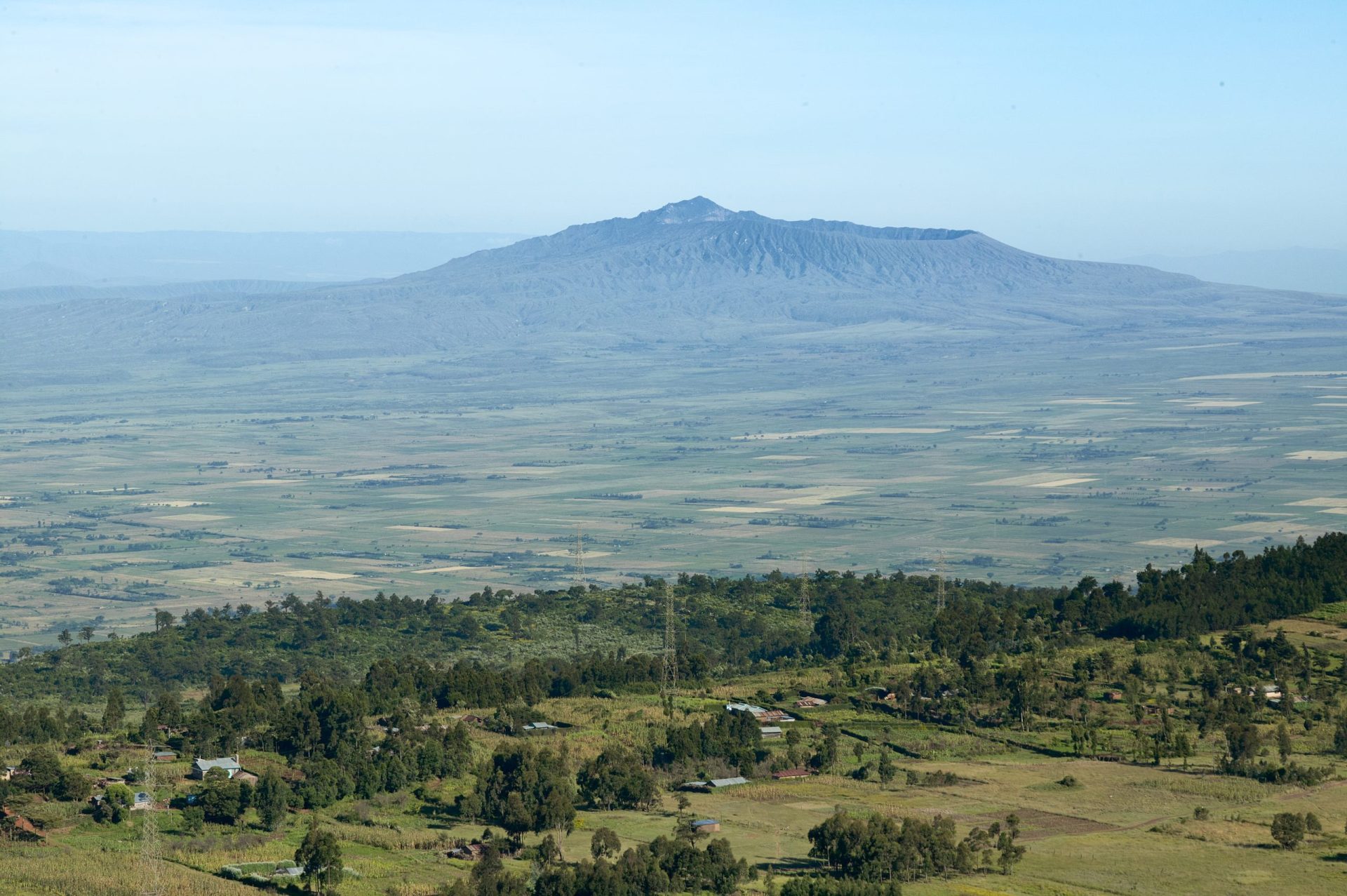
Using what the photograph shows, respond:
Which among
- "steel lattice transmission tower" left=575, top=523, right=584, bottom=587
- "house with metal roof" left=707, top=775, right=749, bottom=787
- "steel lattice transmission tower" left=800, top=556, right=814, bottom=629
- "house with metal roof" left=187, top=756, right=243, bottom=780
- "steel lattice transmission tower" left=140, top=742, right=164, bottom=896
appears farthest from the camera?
"steel lattice transmission tower" left=575, top=523, right=584, bottom=587

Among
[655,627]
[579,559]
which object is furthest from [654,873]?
[579,559]

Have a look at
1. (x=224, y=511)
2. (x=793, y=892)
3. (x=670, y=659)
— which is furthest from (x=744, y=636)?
(x=224, y=511)

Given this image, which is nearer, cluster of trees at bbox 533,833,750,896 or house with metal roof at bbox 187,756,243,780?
cluster of trees at bbox 533,833,750,896

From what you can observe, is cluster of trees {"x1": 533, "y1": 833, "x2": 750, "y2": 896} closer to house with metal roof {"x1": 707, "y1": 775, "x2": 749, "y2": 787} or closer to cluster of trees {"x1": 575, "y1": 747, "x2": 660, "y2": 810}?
cluster of trees {"x1": 575, "y1": 747, "x2": 660, "y2": 810}

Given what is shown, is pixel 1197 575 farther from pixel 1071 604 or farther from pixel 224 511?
pixel 224 511

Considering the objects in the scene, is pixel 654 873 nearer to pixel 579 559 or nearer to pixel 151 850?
pixel 151 850

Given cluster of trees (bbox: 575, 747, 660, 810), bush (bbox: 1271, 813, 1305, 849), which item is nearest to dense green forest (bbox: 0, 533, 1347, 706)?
cluster of trees (bbox: 575, 747, 660, 810)

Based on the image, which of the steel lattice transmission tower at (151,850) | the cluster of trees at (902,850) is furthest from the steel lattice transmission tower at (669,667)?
the steel lattice transmission tower at (151,850)
